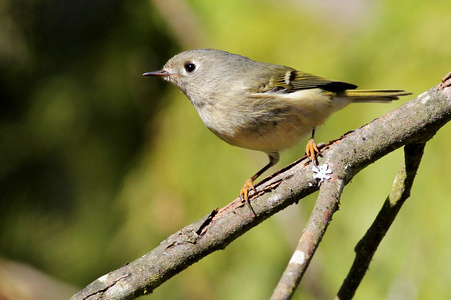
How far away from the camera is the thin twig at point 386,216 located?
6.35 ft

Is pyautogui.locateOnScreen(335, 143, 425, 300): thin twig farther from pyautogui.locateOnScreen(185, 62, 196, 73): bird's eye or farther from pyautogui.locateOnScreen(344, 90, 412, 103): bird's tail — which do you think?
pyautogui.locateOnScreen(185, 62, 196, 73): bird's eye

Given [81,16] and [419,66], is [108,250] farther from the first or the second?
[419,66]

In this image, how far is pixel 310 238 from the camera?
1588 millimetres

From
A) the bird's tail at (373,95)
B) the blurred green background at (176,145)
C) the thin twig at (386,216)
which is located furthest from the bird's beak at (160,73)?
the thin twig at (386,216)

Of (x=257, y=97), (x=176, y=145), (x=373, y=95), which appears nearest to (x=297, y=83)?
(x=257, y=97)

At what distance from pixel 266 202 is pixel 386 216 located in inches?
19.0

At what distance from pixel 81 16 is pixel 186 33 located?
2.66ft

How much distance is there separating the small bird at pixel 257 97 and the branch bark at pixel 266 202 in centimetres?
66

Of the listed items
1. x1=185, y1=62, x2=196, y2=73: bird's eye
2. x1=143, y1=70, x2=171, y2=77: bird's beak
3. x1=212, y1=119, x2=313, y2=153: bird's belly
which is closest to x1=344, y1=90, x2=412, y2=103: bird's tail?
x1=212, y1=119, x2=313, y2=153: bird's belly

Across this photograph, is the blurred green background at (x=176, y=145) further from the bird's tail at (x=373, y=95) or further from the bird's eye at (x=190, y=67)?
the bird's eye at (x=190, y=67)

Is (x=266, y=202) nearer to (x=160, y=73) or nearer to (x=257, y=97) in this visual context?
(x=257, y=97)

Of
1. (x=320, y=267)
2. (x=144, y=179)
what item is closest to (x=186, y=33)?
(x=144, y=179)

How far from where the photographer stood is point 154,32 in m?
3.66

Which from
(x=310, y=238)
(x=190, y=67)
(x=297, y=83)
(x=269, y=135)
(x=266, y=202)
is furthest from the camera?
(x=190, y=67)
